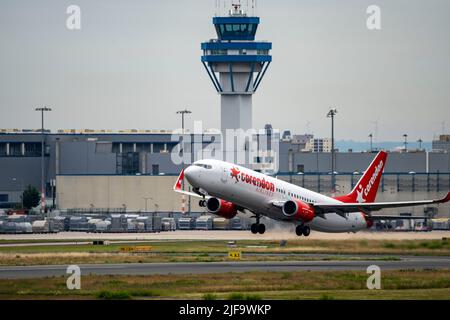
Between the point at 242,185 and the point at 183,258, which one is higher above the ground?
the point at 242,185

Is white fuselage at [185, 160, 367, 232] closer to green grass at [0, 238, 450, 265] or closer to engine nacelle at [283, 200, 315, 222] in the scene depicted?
engine nacelle at [283, 200, 315, 222]

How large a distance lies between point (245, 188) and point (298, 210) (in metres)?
7.24

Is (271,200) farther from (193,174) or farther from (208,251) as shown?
(208,251)

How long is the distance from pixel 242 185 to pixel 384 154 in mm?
28726

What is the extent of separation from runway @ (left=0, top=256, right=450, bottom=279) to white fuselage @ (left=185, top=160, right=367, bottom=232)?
22.7 feet

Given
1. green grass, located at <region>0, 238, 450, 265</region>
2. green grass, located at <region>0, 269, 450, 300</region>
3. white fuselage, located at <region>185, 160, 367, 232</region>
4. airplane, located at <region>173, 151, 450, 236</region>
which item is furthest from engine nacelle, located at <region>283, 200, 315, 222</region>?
green grass, located at <region>0, 269, 450, 300</region>

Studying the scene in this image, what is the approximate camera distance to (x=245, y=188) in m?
96.6

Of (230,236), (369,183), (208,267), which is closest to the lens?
(208,267)

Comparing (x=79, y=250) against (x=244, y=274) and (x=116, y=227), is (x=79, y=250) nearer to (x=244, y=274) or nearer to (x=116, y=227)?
(x=244, y=274)

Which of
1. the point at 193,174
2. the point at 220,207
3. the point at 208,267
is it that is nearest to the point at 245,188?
the point at 220,207

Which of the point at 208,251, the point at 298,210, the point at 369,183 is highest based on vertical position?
the point at 369,183

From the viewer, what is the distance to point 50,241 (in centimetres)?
13062
